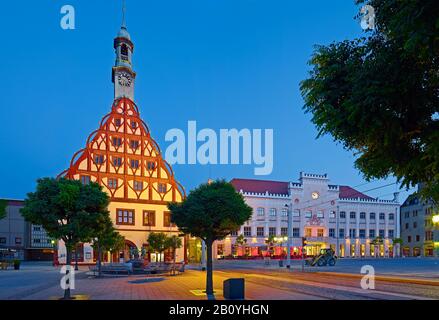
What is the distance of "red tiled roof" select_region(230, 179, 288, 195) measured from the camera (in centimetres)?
8662

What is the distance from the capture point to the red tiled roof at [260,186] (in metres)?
86.6

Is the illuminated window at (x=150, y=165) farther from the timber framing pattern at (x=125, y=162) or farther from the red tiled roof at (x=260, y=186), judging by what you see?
the red tiled roof at (x=260, y=186)

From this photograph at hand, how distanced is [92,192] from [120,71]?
165ft

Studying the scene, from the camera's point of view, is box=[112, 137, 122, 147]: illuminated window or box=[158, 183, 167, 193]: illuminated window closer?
box=[112, 137, 122, 147]: illuminated window

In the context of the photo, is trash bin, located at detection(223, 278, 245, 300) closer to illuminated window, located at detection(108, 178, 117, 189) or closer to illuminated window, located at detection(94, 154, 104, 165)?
illuminated window, located at detection(108, 178, 117, 189)

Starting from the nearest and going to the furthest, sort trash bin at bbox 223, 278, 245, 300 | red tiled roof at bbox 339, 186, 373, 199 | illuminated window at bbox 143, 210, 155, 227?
trash bin at bbox 223, 278, 245, 300, illuminated window at bbox 143, 210, 155, 227, red tiled roof at bbox 339, 186, 373, 199

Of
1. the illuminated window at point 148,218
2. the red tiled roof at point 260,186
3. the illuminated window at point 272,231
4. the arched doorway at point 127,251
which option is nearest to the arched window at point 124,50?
the illuminated window at point 148,218

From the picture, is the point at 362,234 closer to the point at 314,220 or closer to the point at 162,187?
the point at 314,220

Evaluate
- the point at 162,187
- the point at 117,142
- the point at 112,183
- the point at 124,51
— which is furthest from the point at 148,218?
the point at 124,51

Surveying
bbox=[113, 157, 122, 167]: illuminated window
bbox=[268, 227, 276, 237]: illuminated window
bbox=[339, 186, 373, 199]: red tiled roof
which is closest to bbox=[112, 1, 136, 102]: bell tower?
bbox=[113, 157, 122, 167]: illuminated window

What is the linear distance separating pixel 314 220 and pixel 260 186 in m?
14.6

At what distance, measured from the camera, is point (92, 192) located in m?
18.1

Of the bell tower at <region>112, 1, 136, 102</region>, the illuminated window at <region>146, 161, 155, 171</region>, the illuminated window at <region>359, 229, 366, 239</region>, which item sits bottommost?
the illuminated window at <region>359, 229, 366, 239</region>

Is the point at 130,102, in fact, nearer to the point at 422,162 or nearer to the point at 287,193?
the point at 287,193
